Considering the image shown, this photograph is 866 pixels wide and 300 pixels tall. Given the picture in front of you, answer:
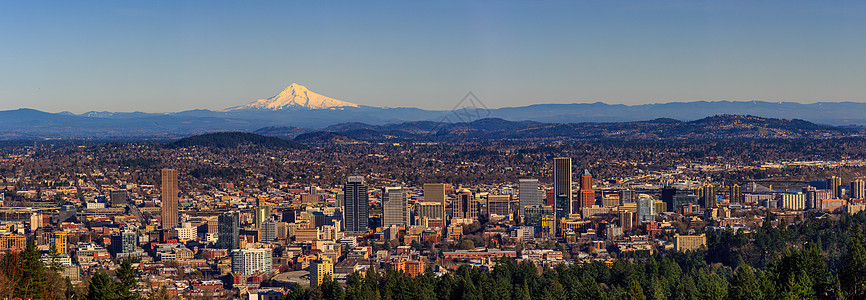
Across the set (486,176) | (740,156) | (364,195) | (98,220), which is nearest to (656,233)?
(364,195)

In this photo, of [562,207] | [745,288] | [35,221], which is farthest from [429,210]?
[745,288]

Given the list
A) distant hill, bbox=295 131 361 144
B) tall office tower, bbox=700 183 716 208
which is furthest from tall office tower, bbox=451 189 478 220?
distant hill, bbox=295 131 361 144

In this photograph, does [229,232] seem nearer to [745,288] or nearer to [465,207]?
[465,207]

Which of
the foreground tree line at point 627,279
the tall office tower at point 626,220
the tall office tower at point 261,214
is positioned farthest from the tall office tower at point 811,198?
the tall office tower at point 261,214

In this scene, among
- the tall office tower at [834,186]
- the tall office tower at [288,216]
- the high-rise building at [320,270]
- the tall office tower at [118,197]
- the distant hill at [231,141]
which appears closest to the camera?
the high-rise building at [320,270]

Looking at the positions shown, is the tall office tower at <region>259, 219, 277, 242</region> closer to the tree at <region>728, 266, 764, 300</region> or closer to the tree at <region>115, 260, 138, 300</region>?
the tree at <region>728, 266, 764, 300</region>

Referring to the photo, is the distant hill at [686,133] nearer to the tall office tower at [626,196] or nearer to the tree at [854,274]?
the tall office tower at [626,196]
